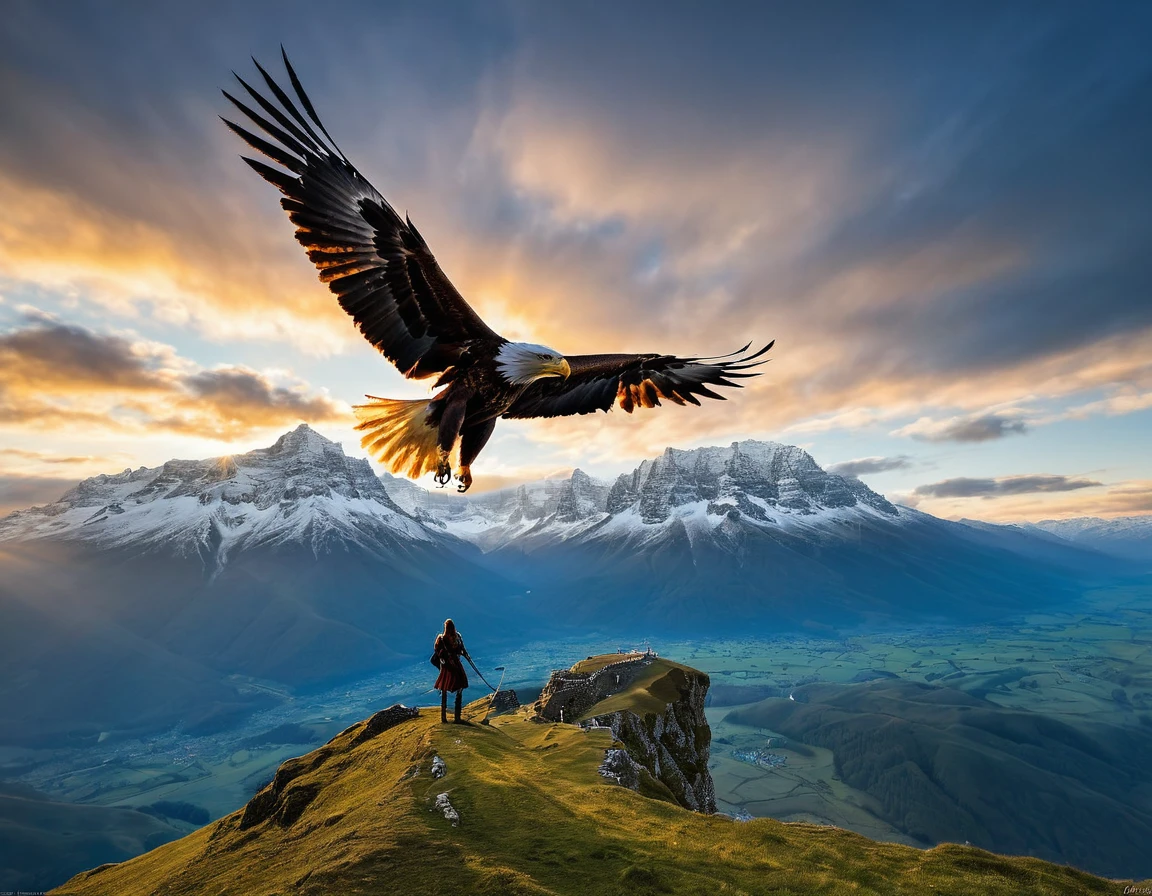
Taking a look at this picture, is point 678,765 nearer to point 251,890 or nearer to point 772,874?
point 772,874

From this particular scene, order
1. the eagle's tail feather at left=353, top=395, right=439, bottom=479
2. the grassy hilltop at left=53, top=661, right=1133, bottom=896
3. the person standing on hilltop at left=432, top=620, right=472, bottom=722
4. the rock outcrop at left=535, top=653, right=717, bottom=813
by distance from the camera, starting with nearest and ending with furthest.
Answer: the grassy hilltop at left=53, top=661, right=1133, bottom=896, the eagle's tail feather at left=353, top=395, right=439, bottom=479, the person standing on hilltop at left=432, top=620, right=472, bottom=722, the rock outcrop at left=535, top=653, right=717, bottom=813

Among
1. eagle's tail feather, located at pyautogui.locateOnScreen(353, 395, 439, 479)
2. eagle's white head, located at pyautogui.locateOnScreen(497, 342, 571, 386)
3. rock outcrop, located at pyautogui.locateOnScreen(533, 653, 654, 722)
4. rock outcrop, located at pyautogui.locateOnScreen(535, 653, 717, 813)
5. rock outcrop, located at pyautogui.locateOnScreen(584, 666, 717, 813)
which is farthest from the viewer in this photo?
rock outcrop, located at pyautogui.locateOnScreen(533, 653, 654, 722)

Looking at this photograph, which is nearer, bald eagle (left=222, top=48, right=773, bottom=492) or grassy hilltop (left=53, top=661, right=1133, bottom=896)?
bald eagle (left=222, top=48, right=773, bottom=492)

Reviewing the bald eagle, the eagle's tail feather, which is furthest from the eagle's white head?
the eagle's tail feather

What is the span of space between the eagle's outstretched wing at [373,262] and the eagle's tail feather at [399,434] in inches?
59.0

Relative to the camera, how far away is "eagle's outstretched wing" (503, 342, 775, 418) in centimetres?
889

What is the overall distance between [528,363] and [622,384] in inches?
151

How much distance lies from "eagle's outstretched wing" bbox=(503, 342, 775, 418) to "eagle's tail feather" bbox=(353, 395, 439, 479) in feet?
5.37

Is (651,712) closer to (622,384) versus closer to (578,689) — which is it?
(578,689)

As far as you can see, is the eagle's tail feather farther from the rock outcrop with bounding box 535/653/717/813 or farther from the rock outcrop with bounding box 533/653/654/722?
the rock outcrop with bounding box 533/653/654/722

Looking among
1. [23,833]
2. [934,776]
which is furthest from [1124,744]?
[23,833]

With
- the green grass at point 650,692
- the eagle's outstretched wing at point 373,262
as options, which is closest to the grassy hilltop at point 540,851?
the eagle's outstretched wing at point 373,262

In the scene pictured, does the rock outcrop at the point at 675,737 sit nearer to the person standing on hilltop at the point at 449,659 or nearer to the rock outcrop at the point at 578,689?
the rock outcrop at the point at 578,689

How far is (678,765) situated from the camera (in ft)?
103
